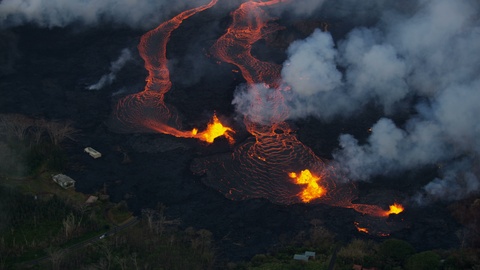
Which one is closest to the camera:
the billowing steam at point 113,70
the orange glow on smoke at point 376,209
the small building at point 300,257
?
the small building at point 300,257

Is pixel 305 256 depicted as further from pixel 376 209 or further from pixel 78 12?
pixel 78 12

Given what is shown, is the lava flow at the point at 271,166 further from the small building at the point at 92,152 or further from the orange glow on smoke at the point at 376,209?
the small building at the point at 92,152

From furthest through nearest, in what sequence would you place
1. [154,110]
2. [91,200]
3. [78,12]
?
[78,12] → [154,110] → [91,200]

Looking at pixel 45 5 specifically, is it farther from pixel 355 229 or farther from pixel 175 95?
pixel 355 229

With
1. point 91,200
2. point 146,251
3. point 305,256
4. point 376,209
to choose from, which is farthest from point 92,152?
point 376,209

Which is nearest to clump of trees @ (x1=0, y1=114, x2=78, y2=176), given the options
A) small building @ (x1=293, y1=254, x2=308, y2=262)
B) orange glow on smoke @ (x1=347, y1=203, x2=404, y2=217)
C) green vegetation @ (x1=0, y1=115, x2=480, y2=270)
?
green vegetation @ (x1=0, y1=115, x2=480, y2=270)

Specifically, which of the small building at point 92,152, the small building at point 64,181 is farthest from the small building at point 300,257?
the small building at point 92,152

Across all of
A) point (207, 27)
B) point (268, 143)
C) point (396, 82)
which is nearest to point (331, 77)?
point (396, 82)
